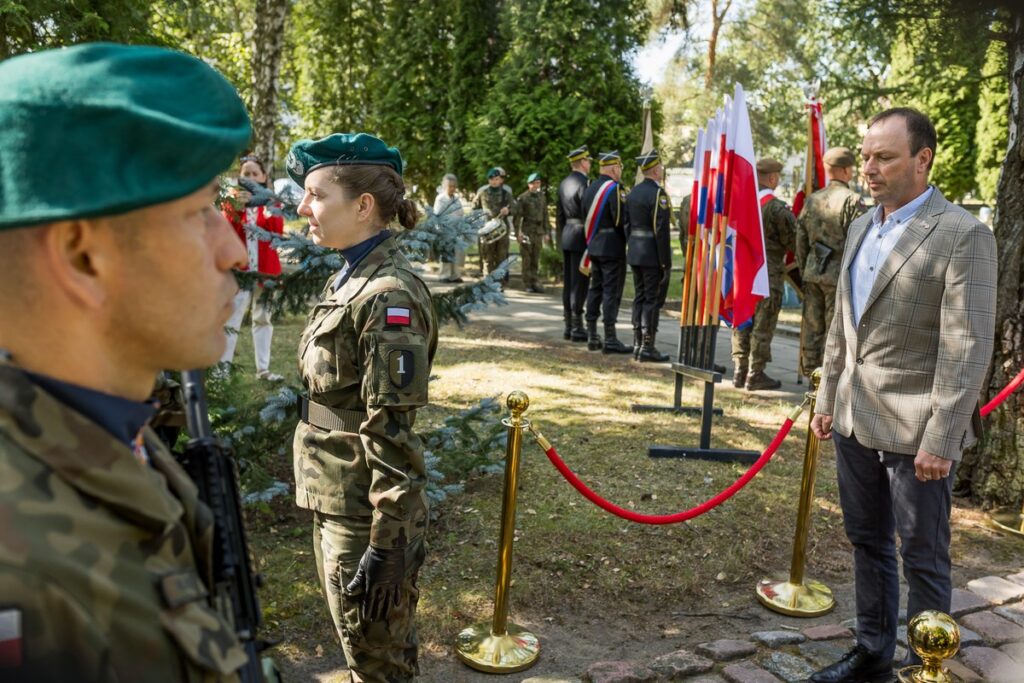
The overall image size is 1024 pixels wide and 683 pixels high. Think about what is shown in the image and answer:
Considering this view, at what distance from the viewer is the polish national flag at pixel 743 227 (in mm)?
6375

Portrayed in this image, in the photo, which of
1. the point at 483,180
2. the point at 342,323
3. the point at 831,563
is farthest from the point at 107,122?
the point at 483,180

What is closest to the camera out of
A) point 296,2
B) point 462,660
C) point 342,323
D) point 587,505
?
point 342,323

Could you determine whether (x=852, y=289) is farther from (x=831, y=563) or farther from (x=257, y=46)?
(x=257, y=46)

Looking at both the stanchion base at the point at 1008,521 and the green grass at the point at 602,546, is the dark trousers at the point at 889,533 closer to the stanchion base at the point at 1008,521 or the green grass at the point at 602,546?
the green grass at the point at 602,546

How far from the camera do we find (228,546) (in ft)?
4.30

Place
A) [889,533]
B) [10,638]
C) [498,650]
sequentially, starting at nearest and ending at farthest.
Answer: [10,638] < [889,533] < [498,650]

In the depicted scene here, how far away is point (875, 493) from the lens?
11.8 feet

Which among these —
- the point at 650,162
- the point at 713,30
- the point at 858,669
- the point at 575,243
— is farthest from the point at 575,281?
the point at 713,30

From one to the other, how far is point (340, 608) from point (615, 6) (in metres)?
15.6

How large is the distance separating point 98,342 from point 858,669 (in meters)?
3.52

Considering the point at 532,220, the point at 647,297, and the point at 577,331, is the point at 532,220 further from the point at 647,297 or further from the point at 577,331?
the point at 647,297

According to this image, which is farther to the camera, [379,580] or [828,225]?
[828,225]

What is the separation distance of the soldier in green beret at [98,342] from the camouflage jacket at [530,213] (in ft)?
46.3

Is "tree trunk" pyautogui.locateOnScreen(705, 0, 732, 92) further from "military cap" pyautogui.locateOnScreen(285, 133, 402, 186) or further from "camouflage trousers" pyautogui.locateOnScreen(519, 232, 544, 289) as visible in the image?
"military cap" pyautogui.locateOnScreen(285, 133, 402, 186)
